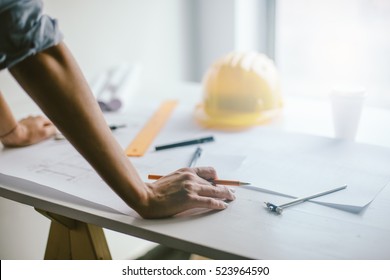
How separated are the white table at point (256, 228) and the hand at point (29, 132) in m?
0.20

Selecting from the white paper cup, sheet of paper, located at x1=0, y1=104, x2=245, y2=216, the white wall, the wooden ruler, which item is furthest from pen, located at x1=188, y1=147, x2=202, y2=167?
the white wall

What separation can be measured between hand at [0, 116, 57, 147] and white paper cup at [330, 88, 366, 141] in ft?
2.08

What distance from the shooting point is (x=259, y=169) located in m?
0.93

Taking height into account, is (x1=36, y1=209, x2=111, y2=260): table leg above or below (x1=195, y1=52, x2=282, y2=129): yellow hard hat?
below

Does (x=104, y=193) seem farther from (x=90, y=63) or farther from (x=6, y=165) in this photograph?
(x=90, y=63)

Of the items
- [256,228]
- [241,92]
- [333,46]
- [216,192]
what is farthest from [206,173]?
[333,46]

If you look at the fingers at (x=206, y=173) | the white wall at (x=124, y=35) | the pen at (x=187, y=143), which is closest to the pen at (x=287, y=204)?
the fingers at (x=206, y=173)

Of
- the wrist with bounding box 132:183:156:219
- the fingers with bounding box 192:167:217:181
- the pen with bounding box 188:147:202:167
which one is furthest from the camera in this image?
the pen with bounding box 188:147:202:167

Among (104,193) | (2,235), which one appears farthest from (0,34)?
(2,235)

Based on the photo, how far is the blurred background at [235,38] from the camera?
5.05 feet

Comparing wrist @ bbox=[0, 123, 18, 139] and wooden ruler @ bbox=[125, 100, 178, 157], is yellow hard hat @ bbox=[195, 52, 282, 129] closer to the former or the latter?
wooden ruler @ bbox=[125, 100, 178, 157]

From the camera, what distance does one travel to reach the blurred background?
1.54 m

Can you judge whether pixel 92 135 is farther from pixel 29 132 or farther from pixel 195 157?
pixel 29 132

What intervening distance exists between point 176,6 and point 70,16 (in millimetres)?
461
